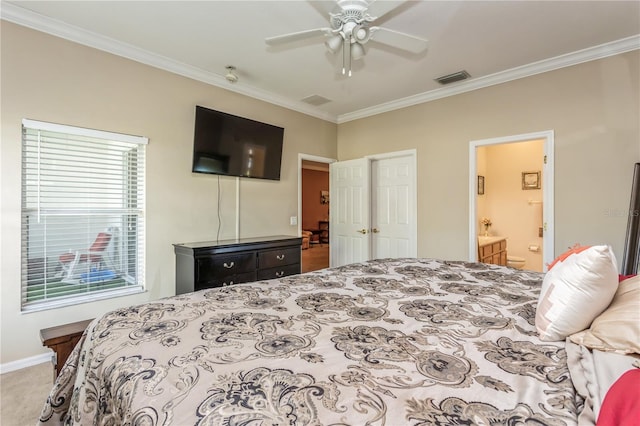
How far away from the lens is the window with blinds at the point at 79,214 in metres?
2.60

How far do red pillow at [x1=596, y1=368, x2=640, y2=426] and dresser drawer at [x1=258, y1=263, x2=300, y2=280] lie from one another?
316 cm

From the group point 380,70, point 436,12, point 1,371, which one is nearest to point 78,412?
point 1,371

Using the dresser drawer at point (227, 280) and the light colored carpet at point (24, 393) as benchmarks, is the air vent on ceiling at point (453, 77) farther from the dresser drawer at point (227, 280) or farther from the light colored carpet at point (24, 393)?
the light colored carpet at point (24, 393)

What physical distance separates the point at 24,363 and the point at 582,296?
148 inches

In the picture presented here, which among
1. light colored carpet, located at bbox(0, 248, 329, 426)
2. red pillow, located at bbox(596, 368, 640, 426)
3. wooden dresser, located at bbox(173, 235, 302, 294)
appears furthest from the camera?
wooden dresser, located at bbox(173, 235, 302, 294)

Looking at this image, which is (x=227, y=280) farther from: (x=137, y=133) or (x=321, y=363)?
(x=321, y=363)

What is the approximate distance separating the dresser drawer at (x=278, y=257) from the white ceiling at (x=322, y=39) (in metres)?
2.09

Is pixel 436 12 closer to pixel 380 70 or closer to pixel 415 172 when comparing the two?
pixel 380 70

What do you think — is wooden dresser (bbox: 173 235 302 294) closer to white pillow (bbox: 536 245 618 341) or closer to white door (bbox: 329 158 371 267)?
white door (bbox: 329 158 371 267)

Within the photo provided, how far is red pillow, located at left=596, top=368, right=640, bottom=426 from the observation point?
1.93 feet

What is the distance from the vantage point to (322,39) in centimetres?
290

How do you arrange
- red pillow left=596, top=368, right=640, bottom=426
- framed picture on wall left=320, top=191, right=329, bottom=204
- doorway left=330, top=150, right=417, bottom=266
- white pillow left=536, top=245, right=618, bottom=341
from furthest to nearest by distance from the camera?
framed picture on wall left=320, top=191, right=329, bottom=204, doorway left=330, top=150, right=417, bottom=266, white pillow left=536, top=245, right=618, bottom=341, red pillow left=596, top=368, right=640, bottom=426

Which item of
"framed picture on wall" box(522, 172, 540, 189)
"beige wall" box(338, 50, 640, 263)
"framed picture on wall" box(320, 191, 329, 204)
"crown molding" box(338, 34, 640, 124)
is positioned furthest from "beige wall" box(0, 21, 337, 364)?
"framed picture on wall" box(320, 191, 329, 204)

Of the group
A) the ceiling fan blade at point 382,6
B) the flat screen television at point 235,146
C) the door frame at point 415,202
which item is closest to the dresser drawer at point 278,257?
the flat screen television at point 235,146
